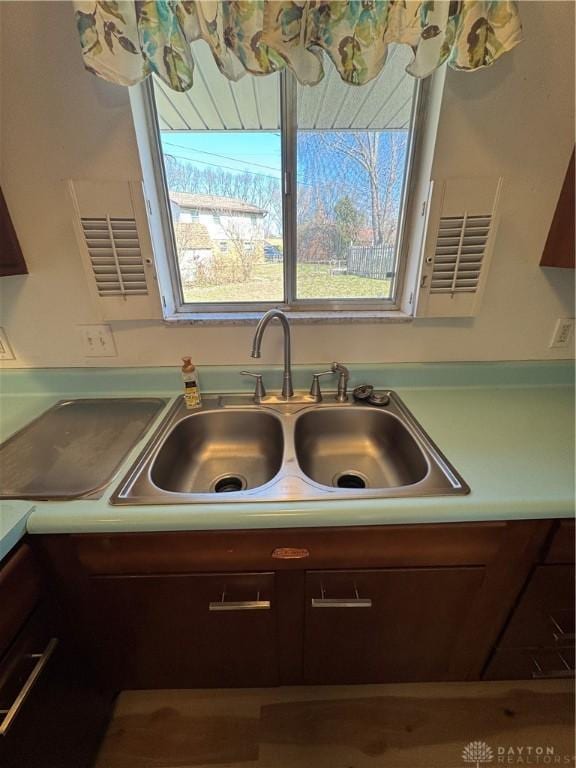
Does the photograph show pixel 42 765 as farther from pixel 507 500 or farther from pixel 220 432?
pixel 507 500

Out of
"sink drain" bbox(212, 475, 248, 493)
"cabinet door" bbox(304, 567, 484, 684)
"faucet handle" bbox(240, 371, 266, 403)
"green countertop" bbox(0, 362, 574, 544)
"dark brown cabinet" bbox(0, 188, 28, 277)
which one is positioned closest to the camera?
"green countertop" bbox(0, 362, 574, 544)

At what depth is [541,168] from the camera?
99 centimetres

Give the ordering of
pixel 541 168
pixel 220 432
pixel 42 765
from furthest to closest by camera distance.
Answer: pixel 220 432, pixel 541 168, pixel 42 765

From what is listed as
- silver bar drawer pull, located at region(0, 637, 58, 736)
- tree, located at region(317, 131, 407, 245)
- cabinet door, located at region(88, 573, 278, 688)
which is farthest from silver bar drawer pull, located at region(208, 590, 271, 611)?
tree, located at region(317, 131, 407, 245)

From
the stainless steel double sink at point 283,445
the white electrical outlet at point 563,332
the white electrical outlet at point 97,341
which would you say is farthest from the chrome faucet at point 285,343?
the white electrical outlet at point 563,332

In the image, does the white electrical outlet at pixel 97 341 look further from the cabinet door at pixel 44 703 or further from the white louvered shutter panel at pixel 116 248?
the cabinet door at pixel 44 703

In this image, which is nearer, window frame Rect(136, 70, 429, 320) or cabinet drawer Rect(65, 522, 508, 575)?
cabinet drawer Rect(65, 522, 508, 575)

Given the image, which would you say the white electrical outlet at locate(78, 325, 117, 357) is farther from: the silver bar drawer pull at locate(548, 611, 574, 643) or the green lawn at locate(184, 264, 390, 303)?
the silver bar drawer pull at locate(548, 611, 574, 643)

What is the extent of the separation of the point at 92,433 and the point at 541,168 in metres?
1.65

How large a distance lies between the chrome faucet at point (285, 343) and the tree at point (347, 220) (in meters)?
0.41

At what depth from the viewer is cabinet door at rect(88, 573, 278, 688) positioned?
82cm

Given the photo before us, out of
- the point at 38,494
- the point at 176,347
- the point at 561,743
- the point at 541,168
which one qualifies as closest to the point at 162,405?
the point at 176,347

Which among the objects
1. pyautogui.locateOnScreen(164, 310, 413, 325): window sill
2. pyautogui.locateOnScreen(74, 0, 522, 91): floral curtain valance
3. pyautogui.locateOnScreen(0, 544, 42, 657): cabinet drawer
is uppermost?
pyautogui.locateOnScreen(74, 0, 522, 91): floral curtain valance

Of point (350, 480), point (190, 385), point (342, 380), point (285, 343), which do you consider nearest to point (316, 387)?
point (342, 380)
